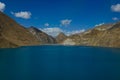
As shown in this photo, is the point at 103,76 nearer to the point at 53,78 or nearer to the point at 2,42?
the point at 53,78

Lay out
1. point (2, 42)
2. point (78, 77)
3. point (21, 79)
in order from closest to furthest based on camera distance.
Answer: point (21, 79) → point (78, 77) → point (2, 42)

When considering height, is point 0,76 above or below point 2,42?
below

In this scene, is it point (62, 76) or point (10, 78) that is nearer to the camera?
point (10, 78)

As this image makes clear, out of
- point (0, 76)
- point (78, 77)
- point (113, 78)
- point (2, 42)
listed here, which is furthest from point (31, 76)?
point (2, 42)

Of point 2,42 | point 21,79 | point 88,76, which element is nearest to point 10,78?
point 21,79

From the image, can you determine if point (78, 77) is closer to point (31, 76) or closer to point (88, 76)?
point (88, 76)

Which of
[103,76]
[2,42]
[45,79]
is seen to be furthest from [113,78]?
[2,42]

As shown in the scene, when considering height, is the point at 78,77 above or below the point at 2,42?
below

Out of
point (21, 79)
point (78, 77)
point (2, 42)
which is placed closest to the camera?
point (21, 79)

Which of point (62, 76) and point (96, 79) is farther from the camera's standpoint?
point (62, 76)
